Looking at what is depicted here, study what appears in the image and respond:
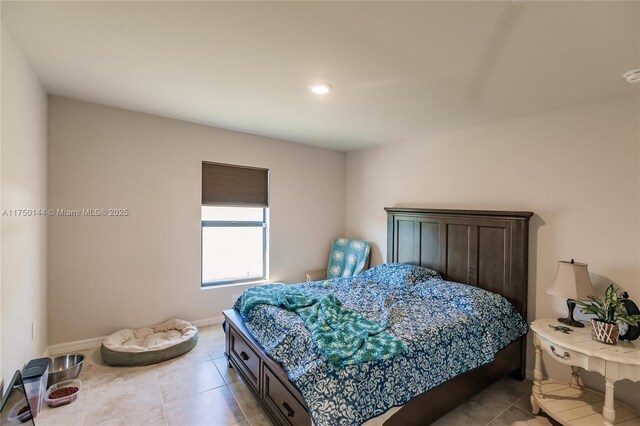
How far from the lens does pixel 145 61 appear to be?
198cm

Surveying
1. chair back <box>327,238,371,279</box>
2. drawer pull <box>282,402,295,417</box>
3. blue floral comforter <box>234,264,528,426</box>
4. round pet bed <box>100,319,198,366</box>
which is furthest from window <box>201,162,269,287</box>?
drawer pull <box>282,402,295,417</box>

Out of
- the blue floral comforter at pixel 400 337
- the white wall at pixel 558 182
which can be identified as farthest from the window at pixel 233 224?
the white wall at pixel 558 182

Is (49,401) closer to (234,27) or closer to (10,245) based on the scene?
(10,245)

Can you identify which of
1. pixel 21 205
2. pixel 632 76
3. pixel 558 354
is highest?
pixel 632 76

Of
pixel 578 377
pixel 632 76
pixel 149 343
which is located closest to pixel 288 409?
pixel 149 343

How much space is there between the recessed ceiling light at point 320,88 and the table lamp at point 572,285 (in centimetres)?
222

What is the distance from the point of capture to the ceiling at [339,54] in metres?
1.43

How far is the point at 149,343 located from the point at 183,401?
1006mm

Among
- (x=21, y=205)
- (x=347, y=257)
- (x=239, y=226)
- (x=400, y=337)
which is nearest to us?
(x=400, y=337)

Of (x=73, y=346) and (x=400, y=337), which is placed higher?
(x=400, y=337)

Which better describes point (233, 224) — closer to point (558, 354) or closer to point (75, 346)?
point (75, 346)

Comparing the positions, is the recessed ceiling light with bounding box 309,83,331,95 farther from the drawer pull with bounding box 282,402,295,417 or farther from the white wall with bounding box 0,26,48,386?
the drawer pull with bounding box 282,402,295,417

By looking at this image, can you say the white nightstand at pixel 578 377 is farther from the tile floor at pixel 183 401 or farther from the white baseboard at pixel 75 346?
the white baseboard at pixel 75 346

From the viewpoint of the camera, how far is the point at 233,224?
3904 millimetres
